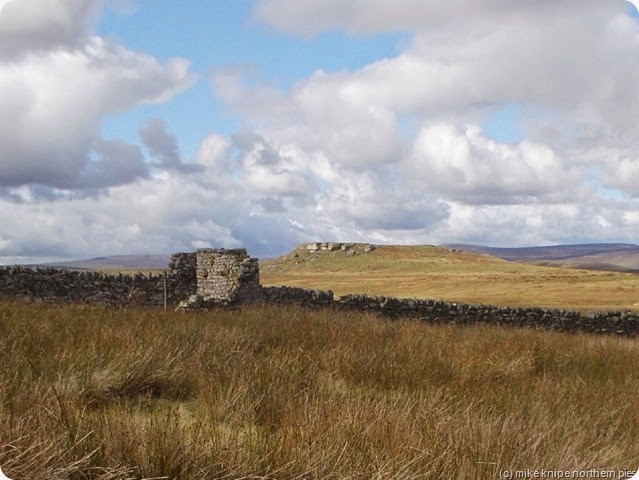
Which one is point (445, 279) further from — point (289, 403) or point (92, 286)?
point (289, 403)

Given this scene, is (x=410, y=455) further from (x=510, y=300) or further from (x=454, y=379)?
(x=510, y=300)

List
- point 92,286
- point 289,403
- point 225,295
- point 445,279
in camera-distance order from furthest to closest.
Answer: point 445,279
point 225,295
point 92,286
point 289,403

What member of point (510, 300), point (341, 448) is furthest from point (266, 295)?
point (510, 300)

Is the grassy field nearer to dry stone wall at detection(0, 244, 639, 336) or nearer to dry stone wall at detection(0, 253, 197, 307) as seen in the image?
dry stone wall at detection(0, 244, 639, 336)

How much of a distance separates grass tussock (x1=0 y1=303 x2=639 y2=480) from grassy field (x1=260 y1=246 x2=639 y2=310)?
23905mm

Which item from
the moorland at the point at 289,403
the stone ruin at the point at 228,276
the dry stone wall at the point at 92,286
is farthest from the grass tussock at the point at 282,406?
the stone ruin at the point at 228,276

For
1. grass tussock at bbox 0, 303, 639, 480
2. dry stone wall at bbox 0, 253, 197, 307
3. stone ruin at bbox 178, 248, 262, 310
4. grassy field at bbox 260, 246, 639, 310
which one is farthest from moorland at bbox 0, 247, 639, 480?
grassy field at bbox 260, 246, 639, 310

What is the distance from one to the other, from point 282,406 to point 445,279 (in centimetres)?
5321

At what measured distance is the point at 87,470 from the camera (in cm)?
338

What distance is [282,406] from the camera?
4.85 metres

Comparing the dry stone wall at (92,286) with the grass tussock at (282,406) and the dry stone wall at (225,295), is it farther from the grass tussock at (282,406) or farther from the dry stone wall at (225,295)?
the grass tussock at (282,406)

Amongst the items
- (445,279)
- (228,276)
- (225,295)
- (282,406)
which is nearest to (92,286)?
(225,295)

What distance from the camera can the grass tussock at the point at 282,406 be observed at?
3543mm

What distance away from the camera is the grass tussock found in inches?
139
